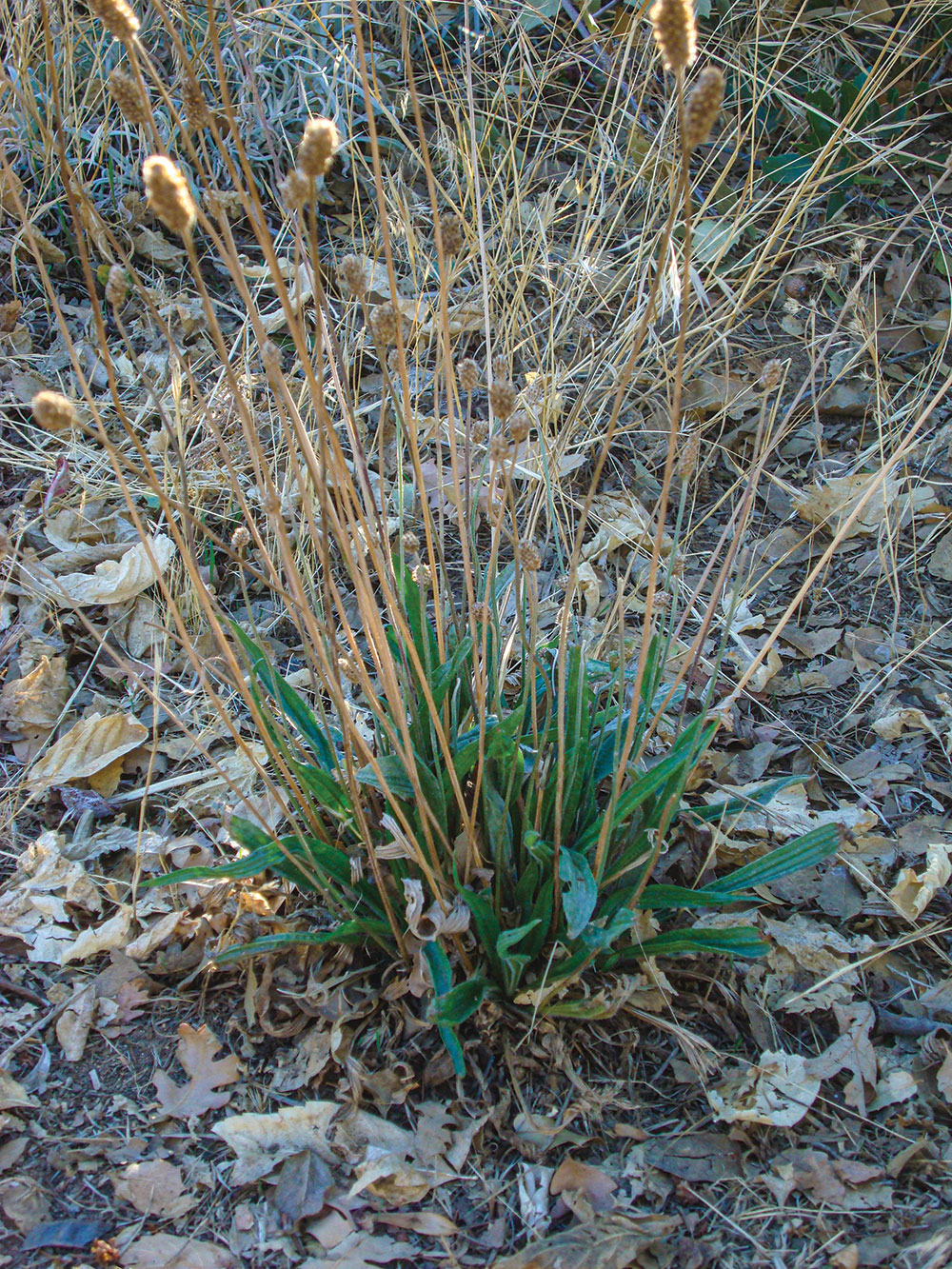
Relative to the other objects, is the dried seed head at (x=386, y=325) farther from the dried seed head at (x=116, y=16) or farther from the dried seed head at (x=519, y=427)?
the dried seed head at (x=116, y=16)

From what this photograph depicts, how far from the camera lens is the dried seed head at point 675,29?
0.84 m

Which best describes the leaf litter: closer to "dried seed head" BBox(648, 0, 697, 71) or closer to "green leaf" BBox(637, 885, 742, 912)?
"green leaf" BBox(637, 885, 742, 912)

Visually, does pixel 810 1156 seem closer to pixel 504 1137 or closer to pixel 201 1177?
pixel 504 1137

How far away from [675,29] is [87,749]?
179 cm

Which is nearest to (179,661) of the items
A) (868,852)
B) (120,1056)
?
(120,1056)

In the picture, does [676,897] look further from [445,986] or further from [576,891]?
[445,986]

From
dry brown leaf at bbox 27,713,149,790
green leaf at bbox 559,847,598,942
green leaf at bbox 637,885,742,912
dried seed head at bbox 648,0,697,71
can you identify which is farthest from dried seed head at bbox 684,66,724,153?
dry brown leaf at bbox 27,713,149,790

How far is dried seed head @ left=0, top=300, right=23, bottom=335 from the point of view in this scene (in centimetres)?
297

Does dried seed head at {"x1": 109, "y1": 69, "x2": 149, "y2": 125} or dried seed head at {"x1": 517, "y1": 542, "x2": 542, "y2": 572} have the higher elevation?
dried seed head at {"x1": 109, "y1": 69, "x2": 149, "y2": 125}

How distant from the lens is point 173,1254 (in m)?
1.32

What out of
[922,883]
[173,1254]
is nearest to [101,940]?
[173,1254]

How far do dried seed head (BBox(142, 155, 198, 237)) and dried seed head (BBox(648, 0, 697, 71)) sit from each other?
444mm

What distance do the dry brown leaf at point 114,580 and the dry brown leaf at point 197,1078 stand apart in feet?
3.85

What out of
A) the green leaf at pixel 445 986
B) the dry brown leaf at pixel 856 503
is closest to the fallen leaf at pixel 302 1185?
the green leaf at pixel 445 986
